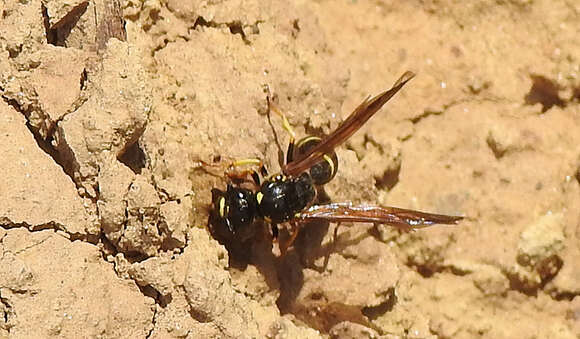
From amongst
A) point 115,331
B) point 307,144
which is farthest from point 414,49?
point 115,331

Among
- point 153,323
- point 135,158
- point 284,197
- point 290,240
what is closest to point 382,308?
point 290,240

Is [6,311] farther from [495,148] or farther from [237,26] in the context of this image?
[495,148]

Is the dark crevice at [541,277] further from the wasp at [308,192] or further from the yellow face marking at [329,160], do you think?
the yellow face marking at [329,160]

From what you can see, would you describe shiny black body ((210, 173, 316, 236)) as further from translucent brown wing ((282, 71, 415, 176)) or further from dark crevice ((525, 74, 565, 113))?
dark crevice ((525, 74, 565, 113))

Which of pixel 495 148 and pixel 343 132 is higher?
pixel 495 148

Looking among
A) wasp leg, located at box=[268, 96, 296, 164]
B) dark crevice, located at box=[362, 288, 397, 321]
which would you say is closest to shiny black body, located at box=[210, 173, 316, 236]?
wasp leg, located at box=[268, 96, 296, 164]

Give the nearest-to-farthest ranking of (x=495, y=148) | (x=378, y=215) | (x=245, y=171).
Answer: (x=245, y=171), (x=378, y=215), (x=495, y=148)

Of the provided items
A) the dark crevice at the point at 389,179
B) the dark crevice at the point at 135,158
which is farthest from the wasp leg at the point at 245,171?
the dark crevice at the point at 389,179
